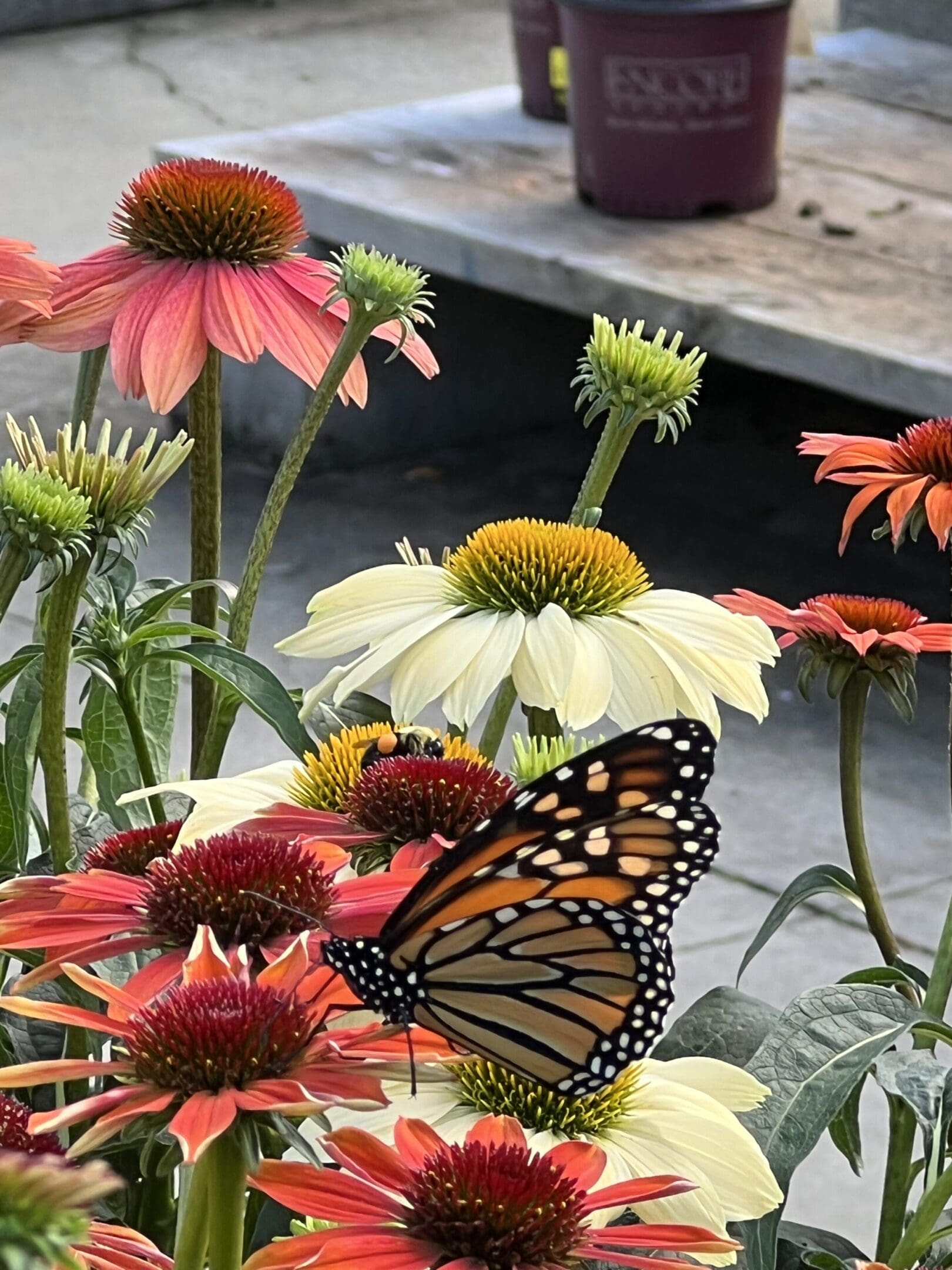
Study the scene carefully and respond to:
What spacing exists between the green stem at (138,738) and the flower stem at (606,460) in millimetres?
157

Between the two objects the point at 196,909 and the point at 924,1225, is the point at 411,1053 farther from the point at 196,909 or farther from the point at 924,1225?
the point at 924,1225

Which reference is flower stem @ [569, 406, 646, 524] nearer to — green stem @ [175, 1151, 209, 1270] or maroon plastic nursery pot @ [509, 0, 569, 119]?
green stem @ [175, 1151, 209, 1270]

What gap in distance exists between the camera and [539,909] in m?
0.50

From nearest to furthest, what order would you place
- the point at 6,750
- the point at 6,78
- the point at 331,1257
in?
1. the point at 331,1257
2. the point at 6,750
3. the point at 6,78

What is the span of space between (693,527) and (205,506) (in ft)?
8.98

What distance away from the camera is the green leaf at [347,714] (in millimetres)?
676

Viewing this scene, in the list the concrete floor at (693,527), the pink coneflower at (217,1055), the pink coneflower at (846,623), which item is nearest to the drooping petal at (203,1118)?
the pink coneflower at (217,1055)

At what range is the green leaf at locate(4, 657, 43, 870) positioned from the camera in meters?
0.61

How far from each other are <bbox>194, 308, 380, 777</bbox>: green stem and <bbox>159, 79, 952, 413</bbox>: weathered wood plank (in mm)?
1990

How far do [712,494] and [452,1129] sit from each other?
3122mm

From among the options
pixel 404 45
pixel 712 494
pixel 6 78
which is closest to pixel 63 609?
pixel 712 494

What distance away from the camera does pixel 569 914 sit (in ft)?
1.65

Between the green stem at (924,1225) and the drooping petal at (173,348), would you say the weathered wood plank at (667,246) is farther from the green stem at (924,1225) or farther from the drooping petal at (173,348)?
the green stem at (924,1225)

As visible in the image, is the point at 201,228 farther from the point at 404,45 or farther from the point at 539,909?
the point at 404,45
